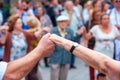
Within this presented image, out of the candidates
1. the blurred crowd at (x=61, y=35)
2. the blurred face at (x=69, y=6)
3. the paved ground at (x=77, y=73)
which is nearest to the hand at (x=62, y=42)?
the blurred crowd at (x=61, y=35)

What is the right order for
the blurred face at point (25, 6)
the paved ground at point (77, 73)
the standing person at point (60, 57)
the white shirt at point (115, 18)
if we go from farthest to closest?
1. the blurred face at point (25, 6)
2. the paved ground at point (77, 73)
3. the white shirt at point (115, 18)
4. the standing person at point (60, 57)

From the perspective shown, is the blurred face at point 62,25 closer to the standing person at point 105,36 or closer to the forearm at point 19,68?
the standing person at point 105,36

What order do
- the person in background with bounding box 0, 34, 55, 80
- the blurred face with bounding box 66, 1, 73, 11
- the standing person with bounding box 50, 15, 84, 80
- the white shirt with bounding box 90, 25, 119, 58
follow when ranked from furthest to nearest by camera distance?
the blurred face with bounding box 66, 1, 73, 11
the standing person with bounding box 50, 15, 84, 80
the white shirt with bounding box 90, 25, 119, 58
the person in background with bounding box 0, 34, 55, 80

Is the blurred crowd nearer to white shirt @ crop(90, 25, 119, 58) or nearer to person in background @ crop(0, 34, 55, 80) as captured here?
white shirt @ crop(90, 25, 119, 58)

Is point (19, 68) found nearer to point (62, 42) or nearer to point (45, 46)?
point (45, 46)

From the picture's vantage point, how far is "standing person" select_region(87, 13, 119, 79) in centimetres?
791

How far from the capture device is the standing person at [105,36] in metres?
7.91

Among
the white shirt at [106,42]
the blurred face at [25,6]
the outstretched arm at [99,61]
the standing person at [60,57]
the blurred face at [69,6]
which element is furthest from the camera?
the blurred face at [25,6]

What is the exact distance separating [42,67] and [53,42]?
26.5ft

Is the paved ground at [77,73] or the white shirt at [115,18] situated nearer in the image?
the white shirt at [115,18]

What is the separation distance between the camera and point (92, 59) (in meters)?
3.04

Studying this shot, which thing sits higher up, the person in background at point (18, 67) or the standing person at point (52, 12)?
the person in background at point (18, 67)

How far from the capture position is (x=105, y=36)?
7.98 meters

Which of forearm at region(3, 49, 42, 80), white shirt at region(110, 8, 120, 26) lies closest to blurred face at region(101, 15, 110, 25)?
white shirt at region(110, 8, 120, 26)
